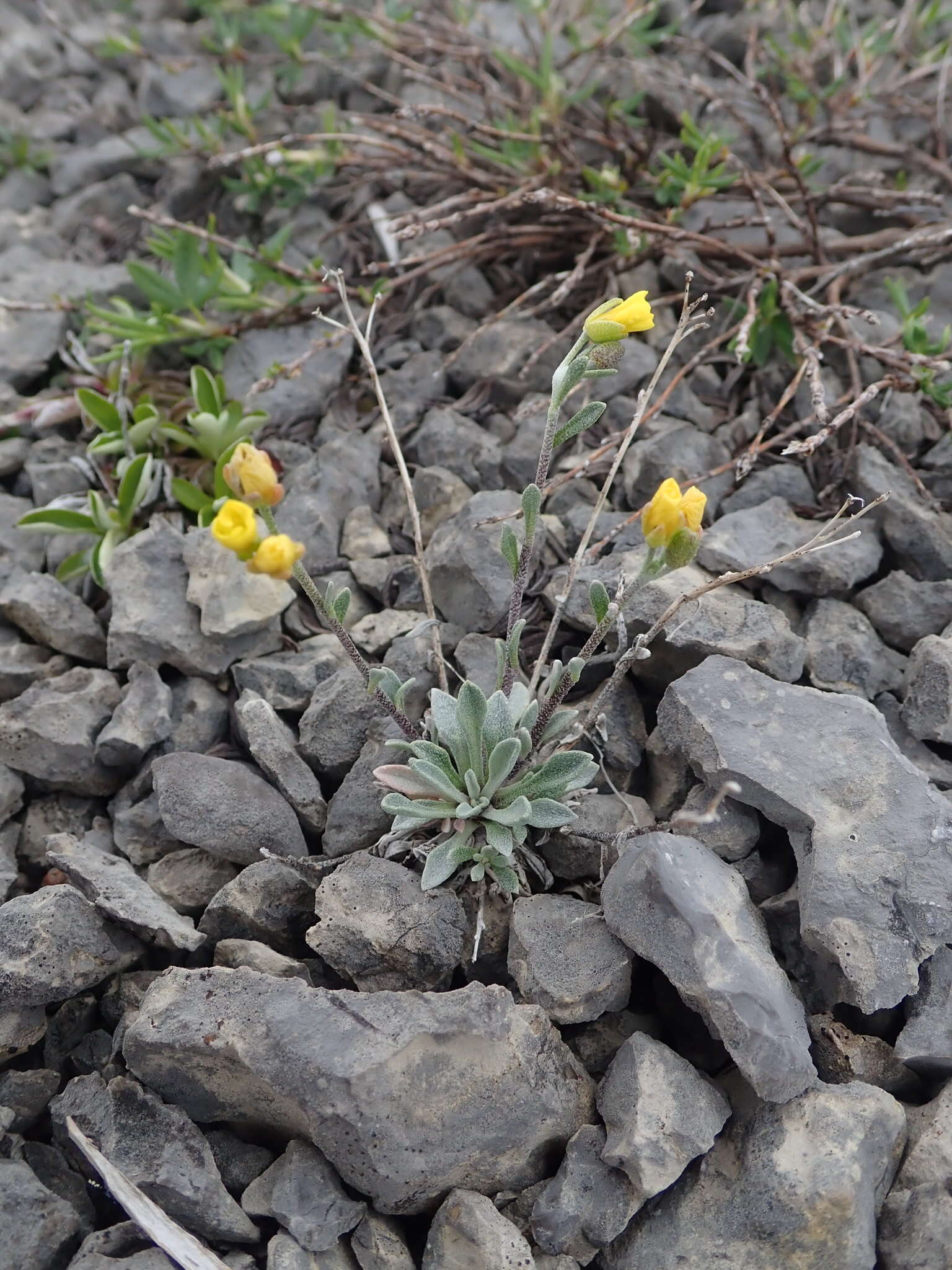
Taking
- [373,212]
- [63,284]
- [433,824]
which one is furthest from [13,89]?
[433,824]

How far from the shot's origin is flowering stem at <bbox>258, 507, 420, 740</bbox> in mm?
2016

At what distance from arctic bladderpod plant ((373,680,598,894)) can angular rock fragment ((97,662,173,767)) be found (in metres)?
0.69

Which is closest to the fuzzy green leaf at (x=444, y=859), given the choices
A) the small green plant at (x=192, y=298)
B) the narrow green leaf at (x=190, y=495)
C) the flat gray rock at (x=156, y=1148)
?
the flat gray rock at (x=156, y=1148)

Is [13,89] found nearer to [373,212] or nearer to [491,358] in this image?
[373,212]

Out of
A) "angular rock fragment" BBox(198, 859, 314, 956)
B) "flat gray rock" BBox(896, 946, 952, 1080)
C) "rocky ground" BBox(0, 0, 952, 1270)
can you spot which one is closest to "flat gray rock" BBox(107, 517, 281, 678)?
"rocky ground" BBox(0, 0, 952, 1270)

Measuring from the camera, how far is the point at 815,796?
2.17m

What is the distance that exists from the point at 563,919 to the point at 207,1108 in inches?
31.9

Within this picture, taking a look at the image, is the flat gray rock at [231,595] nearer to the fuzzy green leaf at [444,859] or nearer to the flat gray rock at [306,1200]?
the fuzzy green leaf at [444,859]

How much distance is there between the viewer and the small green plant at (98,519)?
3.00 m

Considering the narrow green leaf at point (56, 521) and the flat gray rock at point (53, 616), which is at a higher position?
the narrow green leaf at point (56, 521)

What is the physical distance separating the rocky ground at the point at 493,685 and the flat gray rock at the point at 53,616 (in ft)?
0.05

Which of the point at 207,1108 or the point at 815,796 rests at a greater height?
the point at 815,796

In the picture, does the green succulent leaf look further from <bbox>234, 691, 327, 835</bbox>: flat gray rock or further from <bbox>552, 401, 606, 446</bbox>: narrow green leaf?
<bbox>234, 691, 327, 835</bbox>: flat gray rock

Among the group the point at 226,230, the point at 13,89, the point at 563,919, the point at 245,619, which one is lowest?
the point at 563,919
